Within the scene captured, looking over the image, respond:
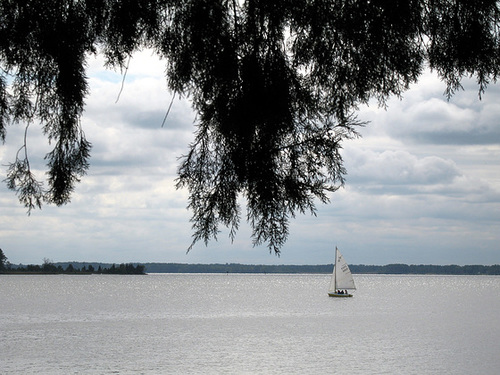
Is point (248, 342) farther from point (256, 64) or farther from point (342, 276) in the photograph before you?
point (256, 64)

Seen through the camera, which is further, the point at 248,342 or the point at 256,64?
the point at 248,342

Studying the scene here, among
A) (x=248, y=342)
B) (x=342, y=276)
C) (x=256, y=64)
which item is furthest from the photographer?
(x=342, y=276)

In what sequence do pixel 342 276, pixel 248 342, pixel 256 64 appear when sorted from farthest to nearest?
pixel 342 276, pixel 248 342, pixel 256 64

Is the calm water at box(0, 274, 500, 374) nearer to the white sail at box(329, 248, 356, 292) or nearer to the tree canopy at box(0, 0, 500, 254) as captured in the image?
the white sail at box(329, 248, 356, 292)

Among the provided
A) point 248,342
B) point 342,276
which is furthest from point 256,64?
point 342,276

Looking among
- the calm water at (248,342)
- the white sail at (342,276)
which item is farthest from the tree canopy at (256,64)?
the white sail at (342,276)

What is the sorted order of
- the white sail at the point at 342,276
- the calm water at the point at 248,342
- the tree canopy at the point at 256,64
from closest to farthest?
1. the tree canopy at the point at 256,64
2. the calm water at the point at 248,342
3. the white sail at the point at 342,276

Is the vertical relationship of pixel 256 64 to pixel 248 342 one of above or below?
above

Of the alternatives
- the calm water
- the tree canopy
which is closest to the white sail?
the calm water

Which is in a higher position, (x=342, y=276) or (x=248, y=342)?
(x=342, y=276)

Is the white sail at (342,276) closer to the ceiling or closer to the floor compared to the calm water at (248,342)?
closer to the ceiling

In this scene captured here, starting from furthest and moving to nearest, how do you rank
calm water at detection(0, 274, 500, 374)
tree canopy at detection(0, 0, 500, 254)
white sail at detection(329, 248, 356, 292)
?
white sail at detection(329, 248, 356, 292) < calm water at detection(0, 274, 500, 374) < tree canopy at detection(0, 0, 500, 254)

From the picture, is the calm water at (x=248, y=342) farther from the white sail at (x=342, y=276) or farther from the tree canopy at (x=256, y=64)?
the tree canopy at (x=256, y=64)

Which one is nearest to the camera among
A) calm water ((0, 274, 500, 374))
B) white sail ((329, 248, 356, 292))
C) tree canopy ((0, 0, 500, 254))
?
tree canopy ((0, 0, 500, 254))
